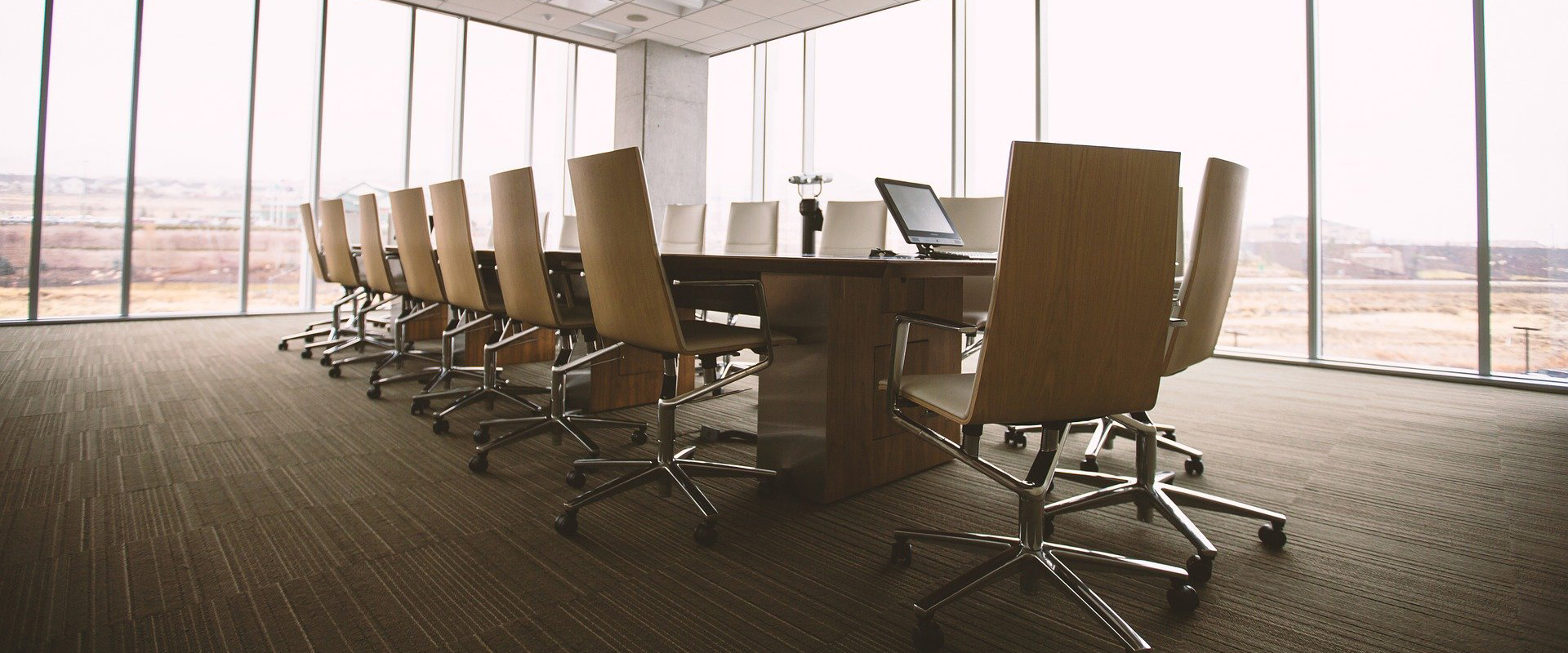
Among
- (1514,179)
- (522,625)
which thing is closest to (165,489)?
(522,625)

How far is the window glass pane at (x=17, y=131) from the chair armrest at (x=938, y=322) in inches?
333

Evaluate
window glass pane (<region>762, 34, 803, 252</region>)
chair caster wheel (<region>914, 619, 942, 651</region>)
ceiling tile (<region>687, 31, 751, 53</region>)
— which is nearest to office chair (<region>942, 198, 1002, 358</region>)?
chair caster wheel (<region>914, 619, 942, 651</region>)

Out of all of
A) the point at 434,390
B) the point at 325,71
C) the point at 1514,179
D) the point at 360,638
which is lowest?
the point at 360,638

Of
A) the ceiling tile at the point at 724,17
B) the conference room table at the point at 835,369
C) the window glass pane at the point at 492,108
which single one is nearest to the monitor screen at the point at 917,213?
the conference room table at the point at 835,369

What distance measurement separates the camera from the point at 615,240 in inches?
83.4

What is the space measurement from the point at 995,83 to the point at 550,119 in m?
5.35

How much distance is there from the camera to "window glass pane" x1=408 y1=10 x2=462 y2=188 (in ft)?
26.9

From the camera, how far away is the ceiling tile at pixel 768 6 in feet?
23.9

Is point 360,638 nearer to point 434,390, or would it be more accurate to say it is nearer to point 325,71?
point 434,390

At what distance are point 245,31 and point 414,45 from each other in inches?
59.7

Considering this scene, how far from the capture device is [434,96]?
834 centimetres

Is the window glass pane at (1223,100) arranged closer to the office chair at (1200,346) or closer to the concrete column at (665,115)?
the office chair at (1200,346)

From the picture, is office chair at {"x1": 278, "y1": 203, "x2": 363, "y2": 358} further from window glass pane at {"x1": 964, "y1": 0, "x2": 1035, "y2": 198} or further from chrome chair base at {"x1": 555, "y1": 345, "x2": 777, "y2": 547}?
window glass pane at {"x1": 964, "y1": 0, "x2": 1035, "y2": 198}

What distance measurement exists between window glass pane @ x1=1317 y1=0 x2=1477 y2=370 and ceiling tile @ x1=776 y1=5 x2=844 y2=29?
4.19 meters
